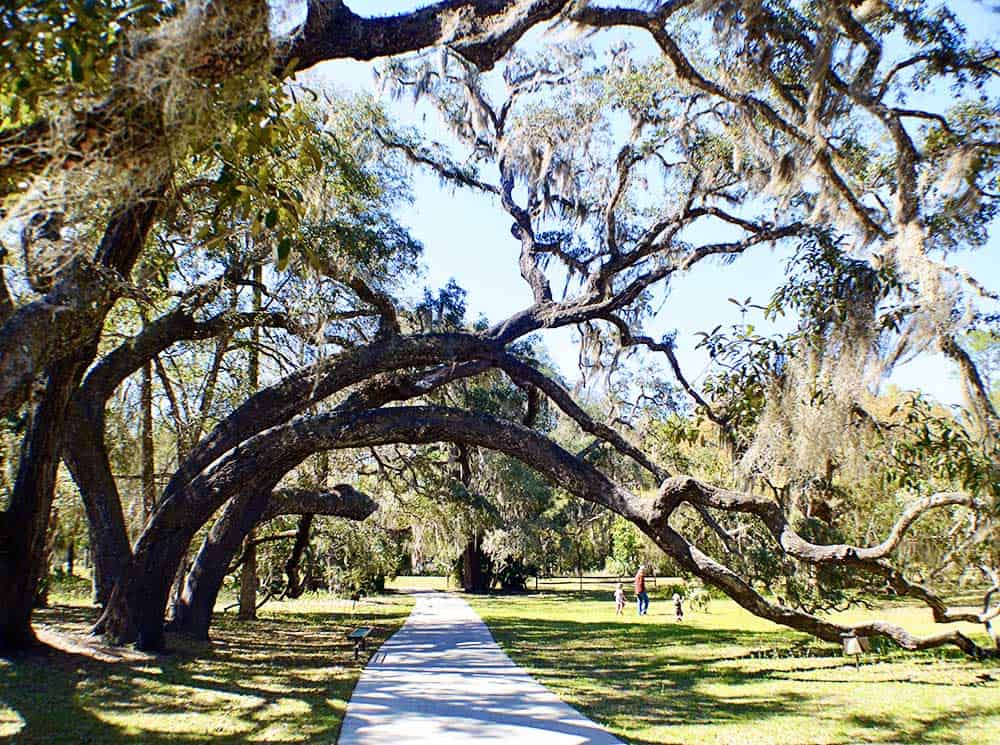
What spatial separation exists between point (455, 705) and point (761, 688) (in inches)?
127

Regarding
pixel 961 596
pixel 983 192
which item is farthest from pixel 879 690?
pixel 961 596

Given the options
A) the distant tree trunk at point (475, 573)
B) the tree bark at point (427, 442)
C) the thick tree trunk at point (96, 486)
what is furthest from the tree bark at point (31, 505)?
the distant tree trunk at point (475, 573)

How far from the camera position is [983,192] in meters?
6.36

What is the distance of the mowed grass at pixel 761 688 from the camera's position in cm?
562

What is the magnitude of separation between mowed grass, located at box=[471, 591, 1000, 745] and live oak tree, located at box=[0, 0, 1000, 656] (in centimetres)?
64

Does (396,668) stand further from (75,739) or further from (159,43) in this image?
(159,43)

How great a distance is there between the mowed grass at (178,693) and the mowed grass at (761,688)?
2482 mm

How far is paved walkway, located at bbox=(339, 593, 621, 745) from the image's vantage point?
541 centimetres

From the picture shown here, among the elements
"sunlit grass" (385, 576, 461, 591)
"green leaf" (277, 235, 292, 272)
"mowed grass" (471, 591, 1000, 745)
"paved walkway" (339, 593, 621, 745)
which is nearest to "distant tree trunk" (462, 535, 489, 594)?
"sunlit grass" (385, 576, 461, 591)

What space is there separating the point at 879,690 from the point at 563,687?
10.2 ft

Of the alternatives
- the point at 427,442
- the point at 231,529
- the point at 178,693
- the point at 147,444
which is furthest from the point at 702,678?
the point at 147,444

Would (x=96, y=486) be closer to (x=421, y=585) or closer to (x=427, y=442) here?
(x=427, y=442)

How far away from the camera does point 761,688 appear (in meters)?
7.65

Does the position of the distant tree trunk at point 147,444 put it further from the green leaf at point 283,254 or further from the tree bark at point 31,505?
the green leaf at point 283,254
